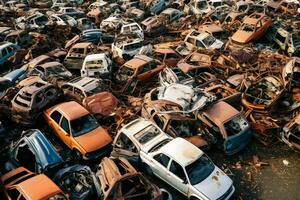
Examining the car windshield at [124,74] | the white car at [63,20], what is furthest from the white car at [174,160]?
the white car at [63,20]

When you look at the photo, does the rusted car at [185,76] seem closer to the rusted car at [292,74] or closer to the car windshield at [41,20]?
the rusted car at [292,74]

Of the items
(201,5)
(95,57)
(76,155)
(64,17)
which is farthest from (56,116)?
(201,5)

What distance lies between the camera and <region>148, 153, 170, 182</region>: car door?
1128 cm

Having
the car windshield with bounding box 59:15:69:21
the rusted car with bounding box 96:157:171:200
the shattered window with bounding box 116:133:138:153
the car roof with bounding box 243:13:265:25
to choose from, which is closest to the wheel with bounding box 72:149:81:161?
the shattered window with bounding box 116:133:138:153

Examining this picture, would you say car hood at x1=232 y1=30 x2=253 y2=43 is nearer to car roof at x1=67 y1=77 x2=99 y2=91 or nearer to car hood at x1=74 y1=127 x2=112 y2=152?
car roof at x1=67 y1=77 x2=99 y2=91

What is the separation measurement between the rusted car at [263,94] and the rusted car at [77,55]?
9.36 m

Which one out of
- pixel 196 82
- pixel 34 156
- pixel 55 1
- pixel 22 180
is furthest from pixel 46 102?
pixel 55 1

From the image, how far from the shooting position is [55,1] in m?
32.7

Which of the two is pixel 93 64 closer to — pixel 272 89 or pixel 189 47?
pixel 189 47

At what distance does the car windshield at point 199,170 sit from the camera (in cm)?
1077

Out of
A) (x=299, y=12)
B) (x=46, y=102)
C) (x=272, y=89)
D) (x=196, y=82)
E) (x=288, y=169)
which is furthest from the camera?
(x=299, y=12)

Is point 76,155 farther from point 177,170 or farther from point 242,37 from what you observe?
point 242,37

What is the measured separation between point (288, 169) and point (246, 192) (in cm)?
206

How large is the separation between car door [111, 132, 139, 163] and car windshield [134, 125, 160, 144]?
0.32m
